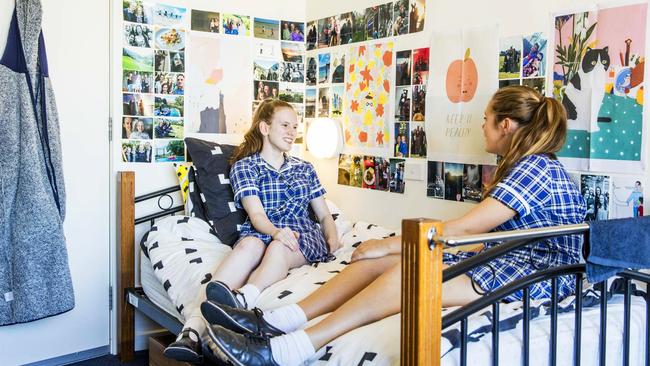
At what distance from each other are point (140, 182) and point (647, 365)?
2.16 m

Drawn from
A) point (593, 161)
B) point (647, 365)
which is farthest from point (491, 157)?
point (647, 365)

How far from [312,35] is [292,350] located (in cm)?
209

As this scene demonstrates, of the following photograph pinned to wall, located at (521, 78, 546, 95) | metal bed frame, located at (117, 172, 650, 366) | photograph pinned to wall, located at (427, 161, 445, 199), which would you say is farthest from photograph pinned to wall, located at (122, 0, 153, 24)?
metal bed frame, located at (117, 172, 650, 366)

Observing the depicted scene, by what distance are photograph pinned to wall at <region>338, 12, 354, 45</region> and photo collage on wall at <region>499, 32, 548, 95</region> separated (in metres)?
0.90

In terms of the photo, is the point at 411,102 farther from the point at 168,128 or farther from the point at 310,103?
the point at 168,128

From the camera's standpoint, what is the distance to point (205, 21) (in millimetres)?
3029

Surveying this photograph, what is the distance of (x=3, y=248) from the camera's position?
2455mm

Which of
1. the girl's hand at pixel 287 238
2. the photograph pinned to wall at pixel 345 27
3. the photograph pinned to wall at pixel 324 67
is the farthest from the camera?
the photograph pinned to wall at pixel 324 67

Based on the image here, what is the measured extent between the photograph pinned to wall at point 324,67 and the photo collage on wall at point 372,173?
41 cm

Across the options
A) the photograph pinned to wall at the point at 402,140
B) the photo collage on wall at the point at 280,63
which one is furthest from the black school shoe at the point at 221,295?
the photo collage on wall at the point at 280,63

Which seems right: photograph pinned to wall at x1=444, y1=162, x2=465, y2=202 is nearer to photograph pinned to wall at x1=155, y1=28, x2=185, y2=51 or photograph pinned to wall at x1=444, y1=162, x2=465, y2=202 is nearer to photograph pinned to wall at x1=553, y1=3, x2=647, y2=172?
photograph pinned to wall at x1=553, y1=3, x2=647, y2=172

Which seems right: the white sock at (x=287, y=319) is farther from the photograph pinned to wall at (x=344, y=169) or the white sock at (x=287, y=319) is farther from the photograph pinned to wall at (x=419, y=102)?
the photograph pinned to wall at (x=344, y=169)

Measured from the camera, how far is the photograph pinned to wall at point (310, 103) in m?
3.30

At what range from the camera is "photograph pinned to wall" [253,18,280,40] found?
3189 mm
